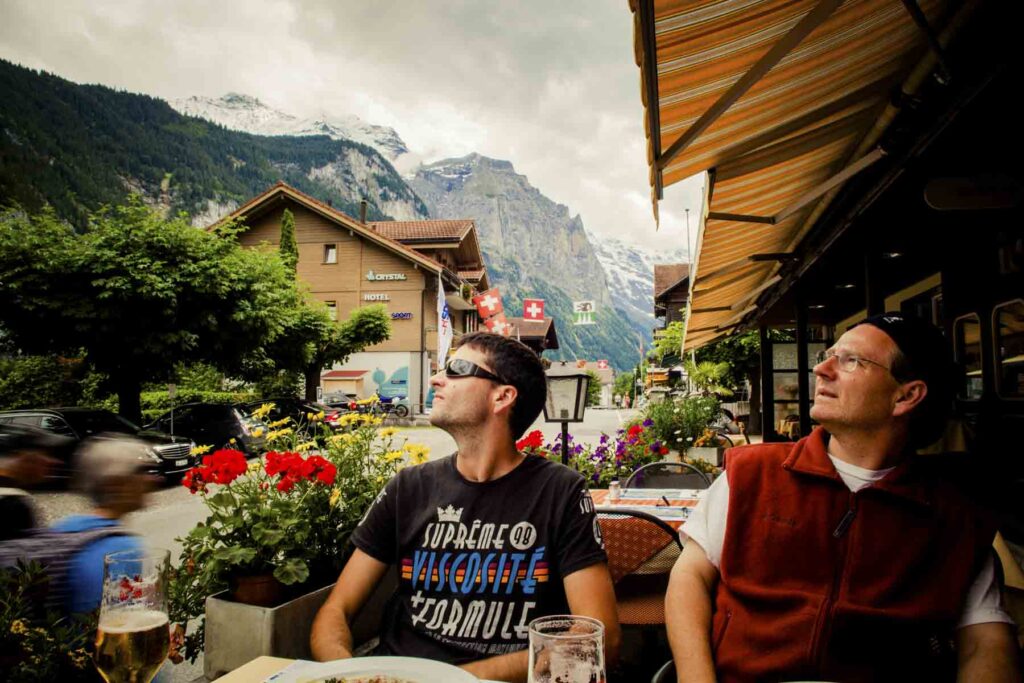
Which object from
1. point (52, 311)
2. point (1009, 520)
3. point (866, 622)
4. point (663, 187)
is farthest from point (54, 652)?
point (52, 311)

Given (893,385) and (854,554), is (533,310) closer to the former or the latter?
(893,385)

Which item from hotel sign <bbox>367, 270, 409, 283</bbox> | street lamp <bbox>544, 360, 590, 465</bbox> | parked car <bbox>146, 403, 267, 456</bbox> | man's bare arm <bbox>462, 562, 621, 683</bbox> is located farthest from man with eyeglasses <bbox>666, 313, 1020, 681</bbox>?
hotel sign <bbox>367, 270, 409, 283</bbox>

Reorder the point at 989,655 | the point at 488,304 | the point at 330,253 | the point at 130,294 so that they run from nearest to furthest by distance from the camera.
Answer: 1. the point at 989,655
2. the point at 130,294
3. the point at 488,304
4. the point at 330,253

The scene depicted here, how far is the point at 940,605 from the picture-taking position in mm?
1497

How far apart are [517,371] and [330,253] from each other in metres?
35.2

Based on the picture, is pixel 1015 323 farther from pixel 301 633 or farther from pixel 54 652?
pixel 54 652

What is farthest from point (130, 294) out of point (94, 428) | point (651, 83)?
point (651, 83)

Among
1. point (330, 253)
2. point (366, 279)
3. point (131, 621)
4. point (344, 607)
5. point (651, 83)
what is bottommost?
point (344, 607)

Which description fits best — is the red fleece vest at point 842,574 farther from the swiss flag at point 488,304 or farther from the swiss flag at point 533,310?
the swiss flag at point 533,310

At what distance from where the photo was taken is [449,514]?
1.88m

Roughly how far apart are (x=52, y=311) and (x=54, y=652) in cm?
1451

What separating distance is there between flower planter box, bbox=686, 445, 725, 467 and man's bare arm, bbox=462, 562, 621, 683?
6.37 meters

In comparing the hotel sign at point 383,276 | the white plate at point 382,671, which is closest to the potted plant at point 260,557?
the white plate at point 382,671

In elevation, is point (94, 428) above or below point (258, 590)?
below
